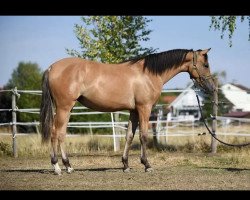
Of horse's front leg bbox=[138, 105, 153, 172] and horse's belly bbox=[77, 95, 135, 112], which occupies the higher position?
horse's belly bbox=[77, 95, 135, 112]

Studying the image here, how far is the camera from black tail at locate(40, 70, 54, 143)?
24.1 feet

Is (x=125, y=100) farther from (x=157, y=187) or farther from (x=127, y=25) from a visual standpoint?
(x=127, y=25)

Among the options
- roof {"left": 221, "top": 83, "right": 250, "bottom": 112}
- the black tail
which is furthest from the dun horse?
roof {"left": 221, "top": 83, "right": 250, "bottom": 112}

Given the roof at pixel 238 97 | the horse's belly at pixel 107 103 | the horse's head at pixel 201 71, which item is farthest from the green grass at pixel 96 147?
the horse's belly at pixel 107 103

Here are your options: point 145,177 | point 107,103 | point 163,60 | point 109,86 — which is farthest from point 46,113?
point 163,60

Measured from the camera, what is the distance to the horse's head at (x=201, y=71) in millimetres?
7965

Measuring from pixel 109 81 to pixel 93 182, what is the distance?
81.2 inches

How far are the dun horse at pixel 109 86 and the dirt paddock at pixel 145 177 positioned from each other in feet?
1.76

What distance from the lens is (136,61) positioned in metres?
7.84

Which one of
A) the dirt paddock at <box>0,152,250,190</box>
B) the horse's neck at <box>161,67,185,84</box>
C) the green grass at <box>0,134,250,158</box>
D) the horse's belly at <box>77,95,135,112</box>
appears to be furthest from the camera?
the green grass at <box>0,134,250,158</box>

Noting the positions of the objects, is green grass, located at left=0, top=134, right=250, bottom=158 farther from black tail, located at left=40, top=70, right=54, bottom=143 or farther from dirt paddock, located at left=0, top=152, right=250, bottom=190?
black tail, located at left=40, top=70, right=54, bottom=143

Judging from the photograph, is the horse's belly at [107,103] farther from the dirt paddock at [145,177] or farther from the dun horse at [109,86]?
the dirt paddock at [145,177]

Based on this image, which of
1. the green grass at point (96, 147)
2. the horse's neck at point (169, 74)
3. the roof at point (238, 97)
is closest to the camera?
the horse's neck at point (169, 74)

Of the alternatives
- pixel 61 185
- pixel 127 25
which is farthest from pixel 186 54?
pixel 127 25
